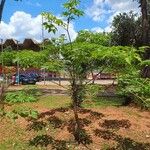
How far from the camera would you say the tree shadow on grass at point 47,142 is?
10938mm

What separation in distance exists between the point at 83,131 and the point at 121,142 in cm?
105

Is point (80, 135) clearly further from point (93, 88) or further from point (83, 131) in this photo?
point (93, 88)

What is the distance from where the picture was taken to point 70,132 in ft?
38.9

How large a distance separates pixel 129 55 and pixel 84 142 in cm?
373

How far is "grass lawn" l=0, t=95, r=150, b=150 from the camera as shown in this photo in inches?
437

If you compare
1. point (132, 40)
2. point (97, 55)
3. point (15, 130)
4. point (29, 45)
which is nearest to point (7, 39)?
point (29, 45)

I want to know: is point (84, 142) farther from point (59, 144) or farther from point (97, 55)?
point (97, 55)

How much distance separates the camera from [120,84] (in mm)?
10180

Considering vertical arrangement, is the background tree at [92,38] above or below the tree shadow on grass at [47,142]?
above

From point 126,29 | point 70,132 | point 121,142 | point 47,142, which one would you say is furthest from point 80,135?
point 126,29

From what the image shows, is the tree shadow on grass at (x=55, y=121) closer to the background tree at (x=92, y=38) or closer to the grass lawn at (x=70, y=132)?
the grass lawn at (x=70, y=132)

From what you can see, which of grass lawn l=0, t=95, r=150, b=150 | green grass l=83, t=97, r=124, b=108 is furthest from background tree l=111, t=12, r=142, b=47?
grass lawn l=0, t=95, r=150, b=150

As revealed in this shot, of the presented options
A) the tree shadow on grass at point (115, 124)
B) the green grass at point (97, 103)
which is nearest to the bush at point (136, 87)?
the tree shadow on grass at point (115, 124)

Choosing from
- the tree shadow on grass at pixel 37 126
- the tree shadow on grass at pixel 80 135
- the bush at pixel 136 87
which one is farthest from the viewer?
the tree shadow on grass at pixel 37 126
